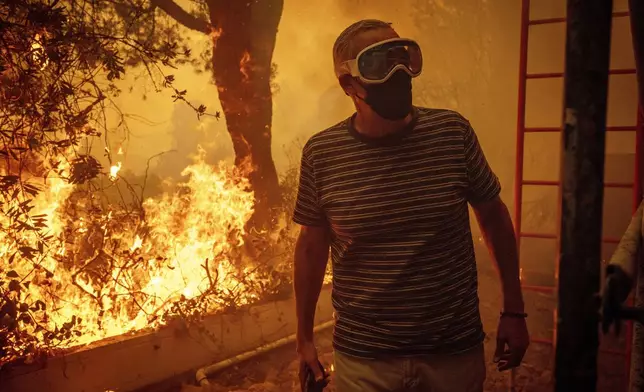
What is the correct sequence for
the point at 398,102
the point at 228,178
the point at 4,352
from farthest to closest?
the point at 228,178
the point at 4,352
the point at 398,102

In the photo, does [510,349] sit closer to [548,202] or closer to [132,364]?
[132,364]

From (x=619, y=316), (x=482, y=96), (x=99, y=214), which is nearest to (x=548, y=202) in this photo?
(x=482, y=96)

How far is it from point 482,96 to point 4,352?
1303 centimetres

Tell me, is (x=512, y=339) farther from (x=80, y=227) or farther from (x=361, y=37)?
(x=80, y=227)

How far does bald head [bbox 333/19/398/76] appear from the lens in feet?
8.34

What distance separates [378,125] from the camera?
2559mm

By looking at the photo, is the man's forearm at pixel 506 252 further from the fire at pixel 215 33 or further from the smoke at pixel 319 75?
the smoke at pixel 319 75

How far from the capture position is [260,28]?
816cm

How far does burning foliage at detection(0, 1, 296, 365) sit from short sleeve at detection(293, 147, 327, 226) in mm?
2980

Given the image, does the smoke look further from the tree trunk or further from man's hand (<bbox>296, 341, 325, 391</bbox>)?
man's hand (<bbox>296, 341, 325, 391</bbox>)

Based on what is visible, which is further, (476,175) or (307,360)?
(307,360)

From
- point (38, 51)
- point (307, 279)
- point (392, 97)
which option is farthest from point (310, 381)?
point (38, 51)

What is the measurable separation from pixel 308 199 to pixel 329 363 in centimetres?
361

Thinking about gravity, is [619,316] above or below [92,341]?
above
